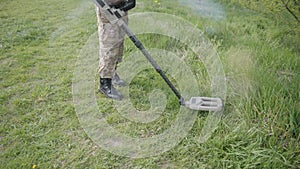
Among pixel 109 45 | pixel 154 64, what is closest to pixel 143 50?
pixel 154 64

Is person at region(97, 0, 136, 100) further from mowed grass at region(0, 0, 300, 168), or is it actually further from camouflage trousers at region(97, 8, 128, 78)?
mowed grass at region(0, 0, 300, 168)

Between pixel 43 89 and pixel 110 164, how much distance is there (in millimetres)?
1258

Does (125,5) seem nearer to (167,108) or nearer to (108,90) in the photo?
(108,90)

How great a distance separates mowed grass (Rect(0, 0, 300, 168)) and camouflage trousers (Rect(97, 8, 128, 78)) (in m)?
0.32

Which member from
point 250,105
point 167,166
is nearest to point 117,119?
point 167,166

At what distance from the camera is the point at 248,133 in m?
2.14

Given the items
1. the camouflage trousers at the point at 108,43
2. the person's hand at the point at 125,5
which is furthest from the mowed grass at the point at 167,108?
the person's hand at the point at 125,5

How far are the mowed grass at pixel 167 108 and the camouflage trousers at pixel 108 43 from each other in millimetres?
317

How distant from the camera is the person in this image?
92.4 inches

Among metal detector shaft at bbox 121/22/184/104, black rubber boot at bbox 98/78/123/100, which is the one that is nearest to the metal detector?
metal detector shaft at bbox 121/22/184/104

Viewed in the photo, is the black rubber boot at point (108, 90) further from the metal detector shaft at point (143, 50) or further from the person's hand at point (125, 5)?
the person's hand at point (125, 5)

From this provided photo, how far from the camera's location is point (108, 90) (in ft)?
9.00

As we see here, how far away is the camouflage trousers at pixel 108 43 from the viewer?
8.09 feet

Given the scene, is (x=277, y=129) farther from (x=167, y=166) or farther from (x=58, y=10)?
(x=58, y=10)
